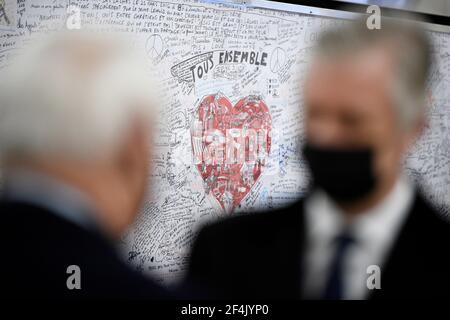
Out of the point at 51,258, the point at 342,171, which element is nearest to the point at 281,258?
the point at 342,171

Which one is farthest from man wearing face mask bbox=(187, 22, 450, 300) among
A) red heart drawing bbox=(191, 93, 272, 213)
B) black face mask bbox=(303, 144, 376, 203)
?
red heart drawing bbox=(191, 93, 272, 213)

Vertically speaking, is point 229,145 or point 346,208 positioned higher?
point 229,145

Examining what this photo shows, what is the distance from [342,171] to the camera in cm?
163

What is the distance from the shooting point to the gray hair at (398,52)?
169 cm

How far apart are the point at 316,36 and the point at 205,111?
488 mm

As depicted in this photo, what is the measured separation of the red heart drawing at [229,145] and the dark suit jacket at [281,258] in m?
0.12

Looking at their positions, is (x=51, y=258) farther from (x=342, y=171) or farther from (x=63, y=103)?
(x=342, y=171)

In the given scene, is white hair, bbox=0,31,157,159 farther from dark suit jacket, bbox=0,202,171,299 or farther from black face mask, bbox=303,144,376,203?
black face mask, bbox=303,144,376,203

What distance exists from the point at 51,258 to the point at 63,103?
18.5 inches

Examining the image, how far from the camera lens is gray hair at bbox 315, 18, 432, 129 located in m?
1.69

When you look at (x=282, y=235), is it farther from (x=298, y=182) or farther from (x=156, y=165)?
(x=156, y=165)

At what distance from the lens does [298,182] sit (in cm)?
169

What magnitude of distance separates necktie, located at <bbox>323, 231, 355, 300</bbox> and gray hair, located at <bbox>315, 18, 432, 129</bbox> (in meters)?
0.46
